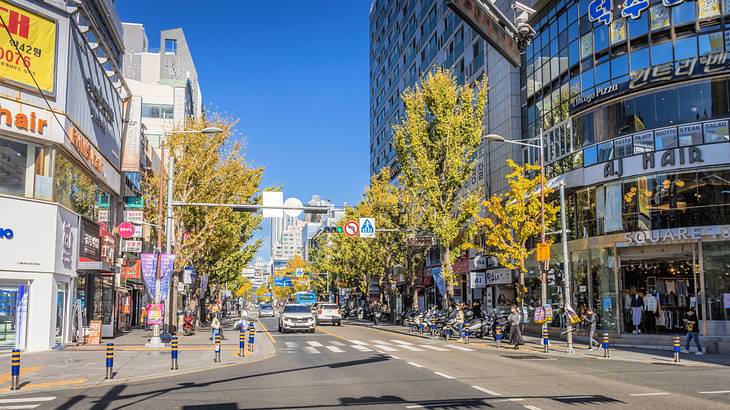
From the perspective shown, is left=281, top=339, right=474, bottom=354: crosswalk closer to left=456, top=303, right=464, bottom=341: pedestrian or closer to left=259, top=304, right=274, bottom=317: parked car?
left=456, top=303, right=464, bottom=341: pedestrian

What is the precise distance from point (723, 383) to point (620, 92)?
59.8 ft

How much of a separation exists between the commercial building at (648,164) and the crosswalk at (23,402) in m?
23.1

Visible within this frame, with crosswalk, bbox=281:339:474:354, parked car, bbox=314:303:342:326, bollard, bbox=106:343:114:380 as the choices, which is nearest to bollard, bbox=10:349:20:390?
bollard, bbox=106:343:114:380

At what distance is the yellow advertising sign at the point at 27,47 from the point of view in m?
22.7

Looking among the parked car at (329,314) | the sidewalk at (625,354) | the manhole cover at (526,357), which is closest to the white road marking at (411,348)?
the sidewalk at (625,354)

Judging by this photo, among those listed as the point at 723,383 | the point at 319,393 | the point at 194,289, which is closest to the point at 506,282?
the point at 194,289

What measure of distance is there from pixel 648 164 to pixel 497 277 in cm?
1760

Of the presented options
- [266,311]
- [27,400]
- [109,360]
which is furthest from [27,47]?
[266,311]

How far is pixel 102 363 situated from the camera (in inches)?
786

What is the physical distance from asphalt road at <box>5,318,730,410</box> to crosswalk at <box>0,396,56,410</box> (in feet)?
0.08

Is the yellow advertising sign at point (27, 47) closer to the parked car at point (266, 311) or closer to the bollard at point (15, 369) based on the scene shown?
the bollard at point (15, 369)

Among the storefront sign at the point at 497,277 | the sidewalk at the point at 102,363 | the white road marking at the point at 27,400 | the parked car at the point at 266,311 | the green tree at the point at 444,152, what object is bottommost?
the parked car at the point at 266,311

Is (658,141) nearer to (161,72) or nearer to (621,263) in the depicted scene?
(621,263)

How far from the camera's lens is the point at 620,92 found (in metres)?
30.4
